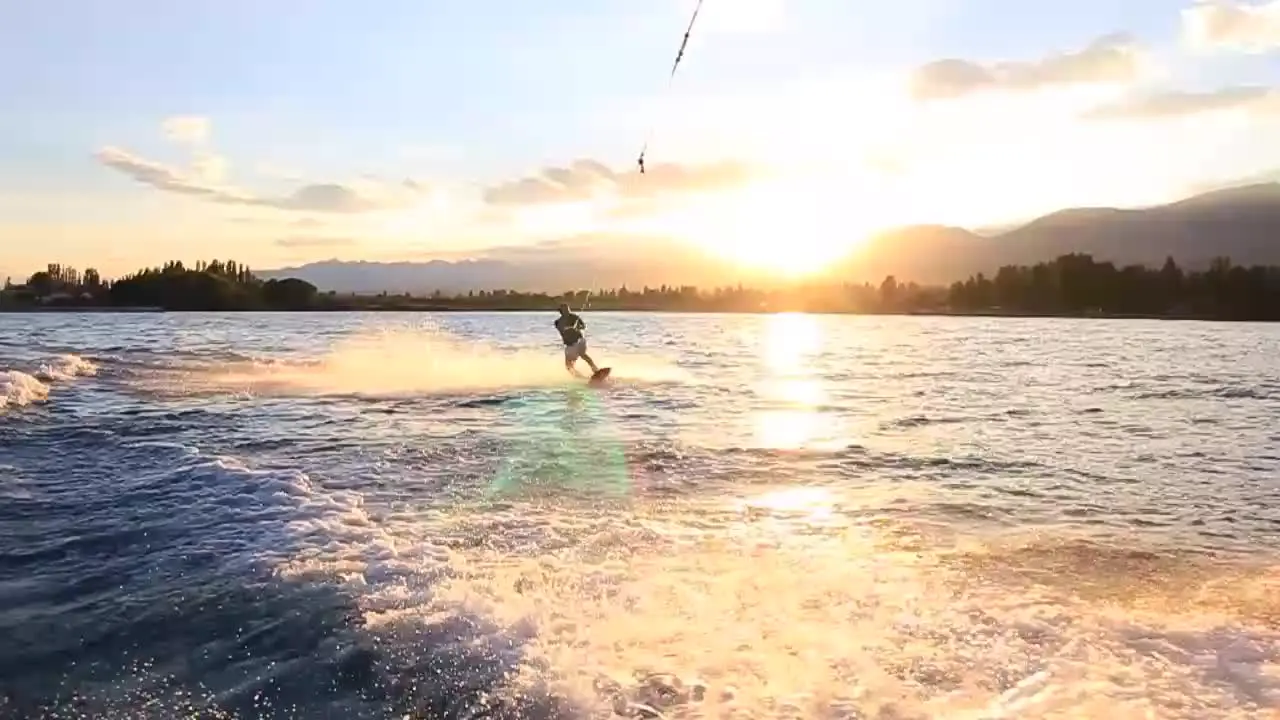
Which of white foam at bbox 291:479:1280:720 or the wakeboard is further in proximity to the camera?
the wakeboard

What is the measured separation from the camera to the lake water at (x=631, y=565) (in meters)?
6.04

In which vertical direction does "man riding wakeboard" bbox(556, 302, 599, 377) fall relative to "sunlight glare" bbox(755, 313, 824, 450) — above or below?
above

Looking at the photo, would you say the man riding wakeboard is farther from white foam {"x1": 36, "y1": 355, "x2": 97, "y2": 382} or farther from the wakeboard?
white foam {"x1": 36, "y1": 355, "x2": 97, "y2": 382}

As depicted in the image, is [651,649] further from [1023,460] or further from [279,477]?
[1023,460]

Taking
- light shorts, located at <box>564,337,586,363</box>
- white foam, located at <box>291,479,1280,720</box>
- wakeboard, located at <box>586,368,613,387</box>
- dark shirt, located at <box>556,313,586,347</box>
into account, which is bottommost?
white foam, located at <box>291,479,1280,720</box>

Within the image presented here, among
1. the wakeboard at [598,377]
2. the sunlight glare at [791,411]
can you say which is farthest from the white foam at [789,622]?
the wakeboard at [598,377]

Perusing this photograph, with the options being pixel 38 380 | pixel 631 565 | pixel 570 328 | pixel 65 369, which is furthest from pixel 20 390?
pixel 631 565

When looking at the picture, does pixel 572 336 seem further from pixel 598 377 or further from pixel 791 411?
pixel 791 411

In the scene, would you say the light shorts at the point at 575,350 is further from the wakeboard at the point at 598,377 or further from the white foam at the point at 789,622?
the white foam at the point at 789,622

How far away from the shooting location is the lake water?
19.8ft

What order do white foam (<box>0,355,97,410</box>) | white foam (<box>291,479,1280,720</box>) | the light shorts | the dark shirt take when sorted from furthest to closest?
the light shorts → the dark shirt → white foam (<box>0,355,97,410</box>) → white foam (<box>291,479,1280,720</box>)

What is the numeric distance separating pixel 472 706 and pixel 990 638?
356 cm

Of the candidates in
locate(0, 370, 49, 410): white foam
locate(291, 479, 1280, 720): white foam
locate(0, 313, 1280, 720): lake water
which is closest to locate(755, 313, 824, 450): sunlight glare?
locate(0, 313, 1280, 720): lake water

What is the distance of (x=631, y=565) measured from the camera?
342 inches
